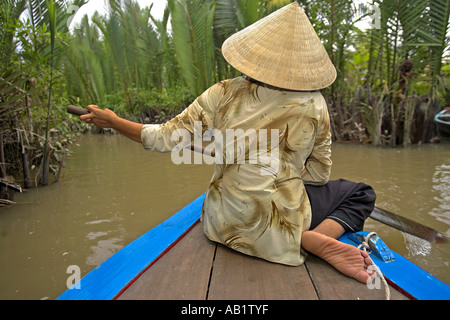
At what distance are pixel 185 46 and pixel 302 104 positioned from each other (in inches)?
→ 286

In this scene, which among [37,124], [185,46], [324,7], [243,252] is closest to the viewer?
[243,252]

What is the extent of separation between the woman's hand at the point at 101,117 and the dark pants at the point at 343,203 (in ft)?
3.17

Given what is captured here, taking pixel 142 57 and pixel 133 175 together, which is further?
pixel 142 57

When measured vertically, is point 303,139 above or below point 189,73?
below

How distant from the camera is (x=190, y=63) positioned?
812cm

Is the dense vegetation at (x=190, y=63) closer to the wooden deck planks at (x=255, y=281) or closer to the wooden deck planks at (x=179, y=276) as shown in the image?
the wooden deck planks at (x=179, y=276)

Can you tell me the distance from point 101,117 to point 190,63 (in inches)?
276

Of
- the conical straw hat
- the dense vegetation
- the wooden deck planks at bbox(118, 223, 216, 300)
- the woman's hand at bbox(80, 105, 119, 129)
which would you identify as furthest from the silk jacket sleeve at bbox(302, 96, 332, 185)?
the dense vegetation

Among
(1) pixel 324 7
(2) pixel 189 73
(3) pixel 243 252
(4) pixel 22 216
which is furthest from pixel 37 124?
(1) pixel 324 7

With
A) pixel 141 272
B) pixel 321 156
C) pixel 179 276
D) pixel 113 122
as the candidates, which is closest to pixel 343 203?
pixel 321 156

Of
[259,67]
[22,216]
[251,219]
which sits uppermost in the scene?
[259,67]

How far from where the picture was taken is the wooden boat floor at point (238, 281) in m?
1.15
